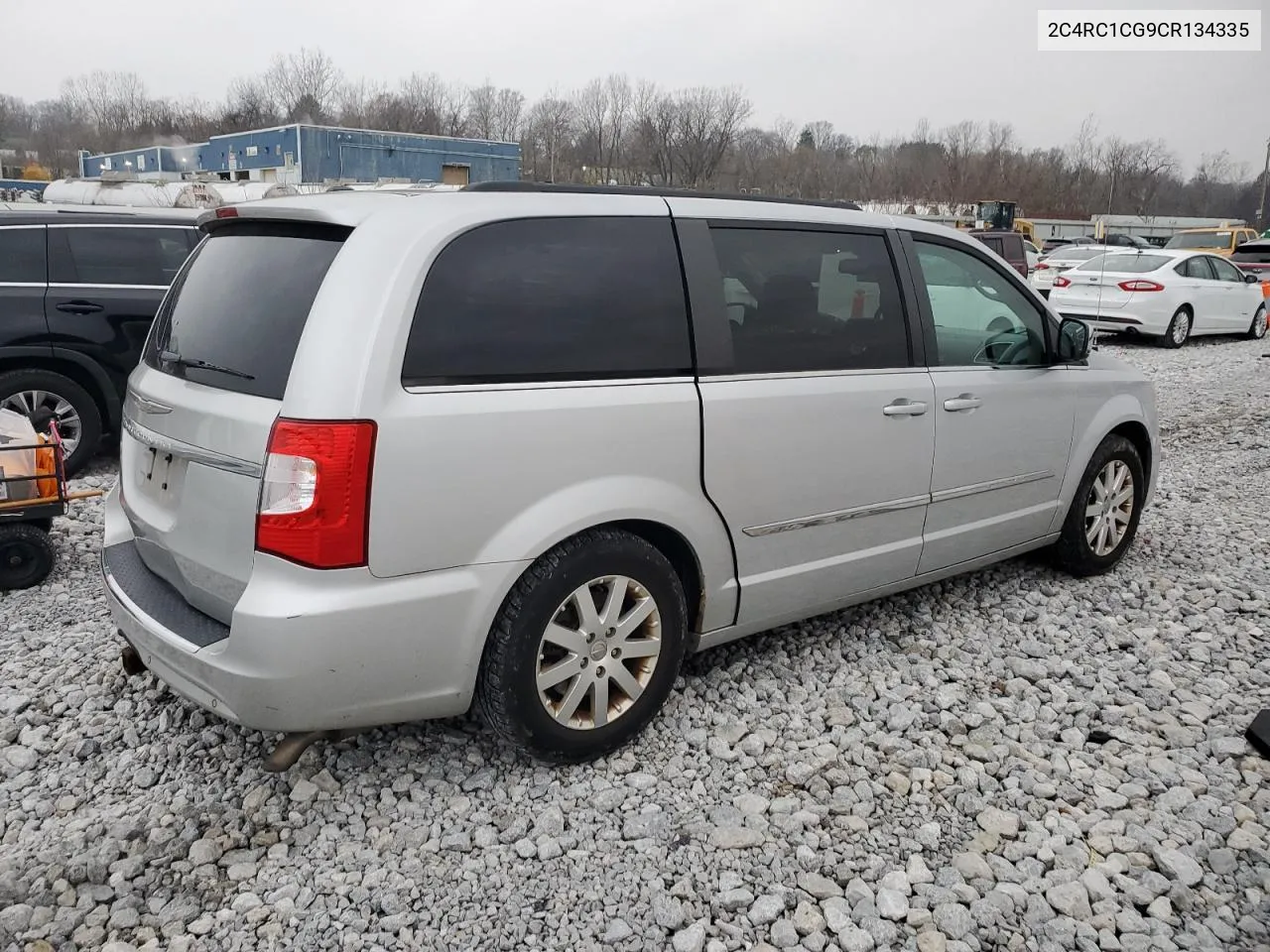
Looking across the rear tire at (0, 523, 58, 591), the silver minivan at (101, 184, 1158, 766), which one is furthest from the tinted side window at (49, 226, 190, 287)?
the silver minivan at (101, 184, 1158, 766)

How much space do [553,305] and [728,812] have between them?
1.65m

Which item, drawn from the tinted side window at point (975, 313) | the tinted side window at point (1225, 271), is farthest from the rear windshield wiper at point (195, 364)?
the tinted side window at point (1225, 271)

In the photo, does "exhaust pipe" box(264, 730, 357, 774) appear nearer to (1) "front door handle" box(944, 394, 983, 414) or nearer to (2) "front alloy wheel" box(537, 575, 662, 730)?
(2) "front alloy wheel" box(537, 575, 662, 730)

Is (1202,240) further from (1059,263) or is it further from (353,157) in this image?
(353,157)

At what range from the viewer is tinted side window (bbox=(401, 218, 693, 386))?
2898mm

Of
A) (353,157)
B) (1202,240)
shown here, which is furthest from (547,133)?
(1202,240)

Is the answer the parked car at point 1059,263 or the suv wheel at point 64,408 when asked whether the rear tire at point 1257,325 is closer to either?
the parked car at point 1059,263

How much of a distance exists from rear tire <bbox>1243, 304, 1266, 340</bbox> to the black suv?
17330mm

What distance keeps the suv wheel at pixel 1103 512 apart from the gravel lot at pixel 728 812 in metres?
0.63

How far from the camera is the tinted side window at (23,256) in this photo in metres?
6.81

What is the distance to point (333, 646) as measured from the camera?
2.73 meters

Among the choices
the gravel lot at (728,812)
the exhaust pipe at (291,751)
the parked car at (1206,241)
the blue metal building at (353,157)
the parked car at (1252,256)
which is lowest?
the gravel lot at (728,812)

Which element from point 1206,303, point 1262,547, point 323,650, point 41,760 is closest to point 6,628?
point 41,760

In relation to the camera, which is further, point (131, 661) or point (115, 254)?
point (115, 254)
